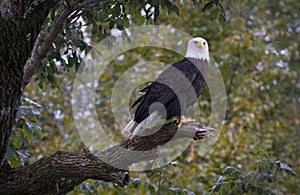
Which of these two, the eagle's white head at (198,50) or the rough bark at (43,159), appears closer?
the rough bark at (43,159)

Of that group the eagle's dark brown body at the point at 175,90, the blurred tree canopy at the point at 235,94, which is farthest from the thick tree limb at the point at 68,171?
the blurred tree canopy at the point at 235,94

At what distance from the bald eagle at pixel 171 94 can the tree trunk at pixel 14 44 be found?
1.06 metres

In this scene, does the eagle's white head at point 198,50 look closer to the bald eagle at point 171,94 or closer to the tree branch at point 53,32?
the bald eagle at point 171,94

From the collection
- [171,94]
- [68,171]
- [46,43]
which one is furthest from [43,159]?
[171,94]

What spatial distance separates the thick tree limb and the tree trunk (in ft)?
0.86

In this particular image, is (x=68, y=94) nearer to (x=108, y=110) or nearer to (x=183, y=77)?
(x=108, y=110)

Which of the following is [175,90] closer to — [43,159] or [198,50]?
[198,50]

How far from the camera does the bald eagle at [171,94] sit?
3.95 metres

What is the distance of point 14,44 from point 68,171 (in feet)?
2.62

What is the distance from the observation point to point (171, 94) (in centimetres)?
416

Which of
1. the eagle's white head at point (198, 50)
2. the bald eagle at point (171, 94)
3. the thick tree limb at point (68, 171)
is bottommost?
the thick tree limb at point (68, 171)

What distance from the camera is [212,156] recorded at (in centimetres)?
703

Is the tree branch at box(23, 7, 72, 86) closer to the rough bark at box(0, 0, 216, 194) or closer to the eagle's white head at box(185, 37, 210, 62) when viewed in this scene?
the rough bark at box(0, 0, 216, 194)

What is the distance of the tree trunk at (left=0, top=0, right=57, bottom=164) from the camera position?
2824mm
